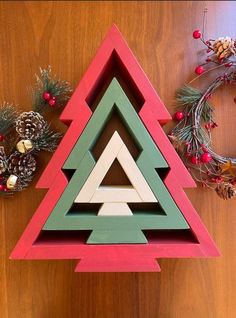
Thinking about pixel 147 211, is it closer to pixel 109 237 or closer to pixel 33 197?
pixel 109 237

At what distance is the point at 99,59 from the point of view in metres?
0.65

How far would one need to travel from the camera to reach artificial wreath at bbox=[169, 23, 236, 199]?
0.73 m

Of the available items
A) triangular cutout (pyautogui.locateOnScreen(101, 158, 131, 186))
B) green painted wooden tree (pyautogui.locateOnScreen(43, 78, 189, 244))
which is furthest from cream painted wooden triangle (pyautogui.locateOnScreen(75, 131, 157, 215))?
triangular cutout (pyautogui.locateOnScreen(101, 158, 131, 186))

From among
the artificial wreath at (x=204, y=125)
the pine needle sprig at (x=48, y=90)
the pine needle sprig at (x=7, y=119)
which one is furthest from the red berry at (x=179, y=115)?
the pine needle sprig at (x=7, y=119)

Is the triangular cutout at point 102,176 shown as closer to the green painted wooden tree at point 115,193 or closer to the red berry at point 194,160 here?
the green painted wooden tree at point 115,193

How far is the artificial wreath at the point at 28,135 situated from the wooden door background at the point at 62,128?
0.12 feet

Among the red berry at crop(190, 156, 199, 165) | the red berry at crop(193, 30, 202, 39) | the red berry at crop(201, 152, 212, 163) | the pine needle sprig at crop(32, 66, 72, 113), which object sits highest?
the red berry at crop(193, 30, 202, 39)

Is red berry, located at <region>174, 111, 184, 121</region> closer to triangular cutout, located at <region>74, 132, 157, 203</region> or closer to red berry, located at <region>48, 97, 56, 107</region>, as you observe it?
triangular cutout, located at <region>74, 132, 157, 203</region>

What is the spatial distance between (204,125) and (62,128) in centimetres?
36

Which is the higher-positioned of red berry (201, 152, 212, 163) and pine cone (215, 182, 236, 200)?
red berry (201, 152, 212, 163)

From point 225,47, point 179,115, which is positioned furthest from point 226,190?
point 225,47

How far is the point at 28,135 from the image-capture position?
0.70m

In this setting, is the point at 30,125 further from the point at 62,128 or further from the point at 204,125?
the point at 204,125

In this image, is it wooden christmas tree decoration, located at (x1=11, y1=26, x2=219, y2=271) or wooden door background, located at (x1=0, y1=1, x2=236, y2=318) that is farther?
wooden door background, located at (x1=0, y1=1, x2=236, y2=318)
